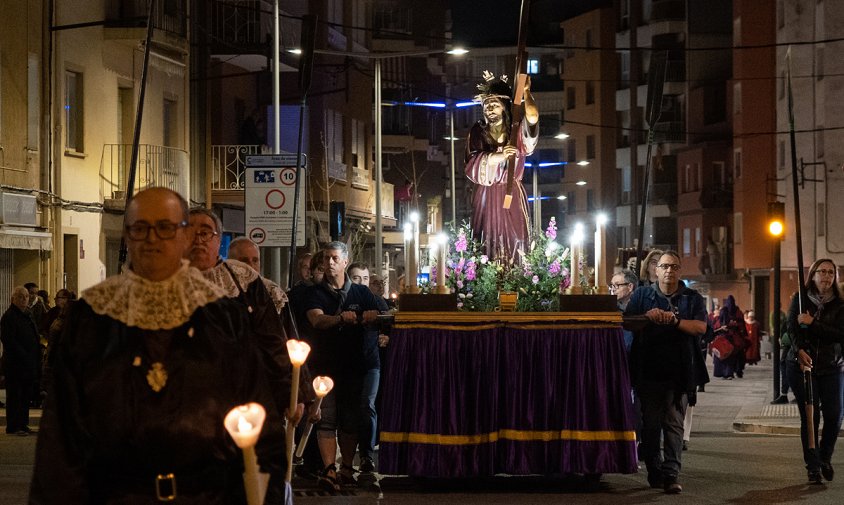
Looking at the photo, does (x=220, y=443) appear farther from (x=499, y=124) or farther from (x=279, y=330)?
(x=499, y=124)

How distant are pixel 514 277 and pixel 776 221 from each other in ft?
49.2

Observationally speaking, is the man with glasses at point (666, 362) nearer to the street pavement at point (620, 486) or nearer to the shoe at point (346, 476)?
the street pavement at point (620, 486)

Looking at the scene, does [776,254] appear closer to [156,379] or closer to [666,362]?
[666,362]

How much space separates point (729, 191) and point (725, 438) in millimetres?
62164

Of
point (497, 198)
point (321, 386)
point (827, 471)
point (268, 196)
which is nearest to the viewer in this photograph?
point (321, 386)

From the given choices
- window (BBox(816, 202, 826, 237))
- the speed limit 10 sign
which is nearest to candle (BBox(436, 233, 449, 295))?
the speed limit 10 sign

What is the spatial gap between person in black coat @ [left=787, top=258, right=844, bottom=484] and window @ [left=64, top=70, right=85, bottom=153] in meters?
19.8

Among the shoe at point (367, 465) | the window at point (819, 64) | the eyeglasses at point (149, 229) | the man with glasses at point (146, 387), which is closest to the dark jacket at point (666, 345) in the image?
the shoe at point (367, 465)

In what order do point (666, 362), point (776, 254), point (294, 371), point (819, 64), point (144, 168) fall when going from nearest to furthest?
1. point (294, 371)
2. point (666, 362)
3. point (776, 254)
4. point (144, 168)
5. point (819, 64)

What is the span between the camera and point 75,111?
105 feet

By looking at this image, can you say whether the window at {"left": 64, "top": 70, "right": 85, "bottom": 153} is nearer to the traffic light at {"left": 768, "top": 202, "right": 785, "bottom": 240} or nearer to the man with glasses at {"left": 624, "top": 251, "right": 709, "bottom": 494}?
the traffic light at {"left": 768, "top": 202, "right": 785, "bottom": 240}

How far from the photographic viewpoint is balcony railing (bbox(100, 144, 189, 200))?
32.9 meters

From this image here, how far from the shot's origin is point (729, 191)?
80875mm

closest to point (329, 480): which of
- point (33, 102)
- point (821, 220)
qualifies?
point (33, 102)
